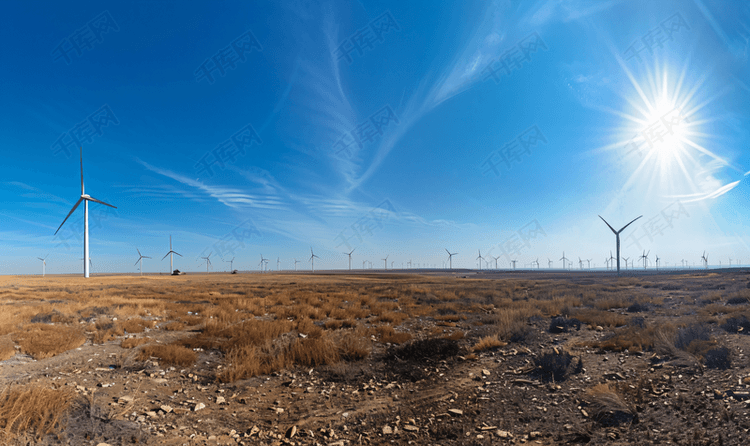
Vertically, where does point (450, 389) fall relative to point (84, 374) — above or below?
below

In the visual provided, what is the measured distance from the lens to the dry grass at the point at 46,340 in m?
12.2

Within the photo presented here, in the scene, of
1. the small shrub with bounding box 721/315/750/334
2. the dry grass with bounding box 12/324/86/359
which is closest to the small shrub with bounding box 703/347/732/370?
the small shrub with bounding box 721/315/750/334

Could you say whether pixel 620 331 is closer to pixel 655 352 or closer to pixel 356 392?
pixel 655 352

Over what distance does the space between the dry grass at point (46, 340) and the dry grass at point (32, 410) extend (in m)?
6.05

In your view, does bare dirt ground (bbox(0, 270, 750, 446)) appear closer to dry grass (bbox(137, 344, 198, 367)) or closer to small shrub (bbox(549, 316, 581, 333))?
dry grass (bbox(137, 344, 198, 367))

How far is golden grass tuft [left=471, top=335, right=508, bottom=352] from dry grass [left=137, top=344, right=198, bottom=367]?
10240mm

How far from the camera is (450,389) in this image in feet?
32.2

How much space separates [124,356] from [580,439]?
43.2 feet

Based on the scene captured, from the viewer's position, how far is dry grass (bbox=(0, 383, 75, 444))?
20.8ft

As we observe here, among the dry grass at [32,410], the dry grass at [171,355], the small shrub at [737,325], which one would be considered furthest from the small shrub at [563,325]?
the dry grass at [32,410]

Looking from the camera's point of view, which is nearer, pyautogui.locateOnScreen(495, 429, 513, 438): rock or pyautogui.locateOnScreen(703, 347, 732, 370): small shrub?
pyautogui.locateOnScreen(495, 429, 513, 438): rock

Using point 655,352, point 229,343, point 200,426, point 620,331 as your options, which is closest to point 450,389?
point 200,426

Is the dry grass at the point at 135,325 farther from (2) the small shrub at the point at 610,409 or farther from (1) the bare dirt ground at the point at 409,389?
(2) the small shrub at the point at 610,409

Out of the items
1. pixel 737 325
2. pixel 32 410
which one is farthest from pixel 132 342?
pixel 737 325
